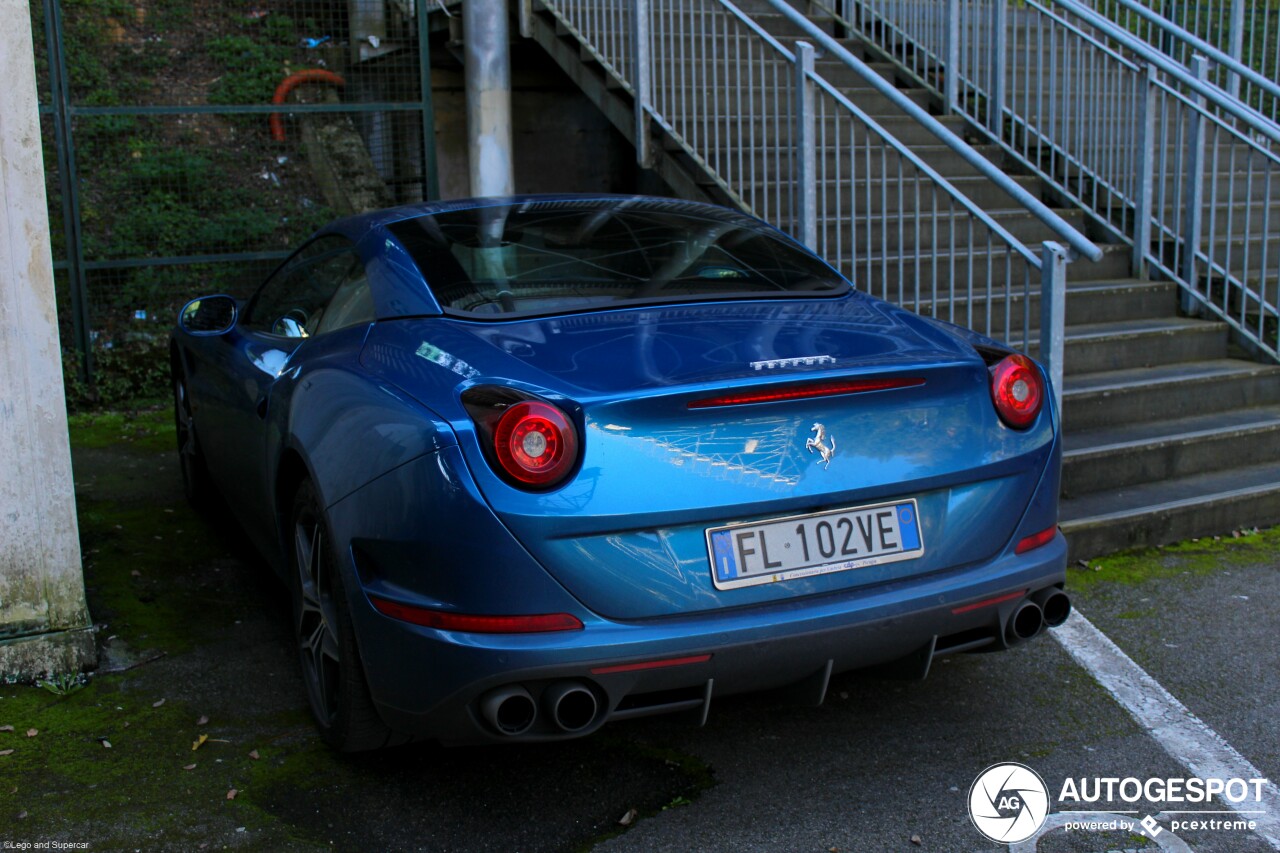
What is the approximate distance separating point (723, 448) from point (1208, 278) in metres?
5.09

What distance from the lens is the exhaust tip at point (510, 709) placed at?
279 centimetres

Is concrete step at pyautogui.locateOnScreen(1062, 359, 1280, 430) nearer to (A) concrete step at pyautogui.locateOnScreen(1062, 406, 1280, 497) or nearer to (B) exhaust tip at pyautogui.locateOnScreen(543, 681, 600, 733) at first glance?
(A) concrete step at pyautogui.locateOnScreen(1062, 406, 1280, 497)

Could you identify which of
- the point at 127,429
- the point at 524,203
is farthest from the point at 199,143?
the point at 524,203

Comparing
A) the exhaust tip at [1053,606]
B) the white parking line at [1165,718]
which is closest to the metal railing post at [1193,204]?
the white parking line at [1165,718]

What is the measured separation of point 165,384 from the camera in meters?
8.65

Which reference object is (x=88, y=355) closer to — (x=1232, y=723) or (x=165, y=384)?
(x=165, y=384)

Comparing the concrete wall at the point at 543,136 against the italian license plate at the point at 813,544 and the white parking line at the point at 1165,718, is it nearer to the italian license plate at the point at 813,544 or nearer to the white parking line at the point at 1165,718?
the white parking line at the point at 1165,718

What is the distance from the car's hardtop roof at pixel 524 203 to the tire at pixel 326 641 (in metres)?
1.05

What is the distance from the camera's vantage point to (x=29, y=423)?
12.8 ft

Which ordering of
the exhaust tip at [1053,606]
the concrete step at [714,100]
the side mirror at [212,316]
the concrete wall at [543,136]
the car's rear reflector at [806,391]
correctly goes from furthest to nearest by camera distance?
the concrete wall at [543,136], the concrete step at [714,100], the side mirror at [212,316], the exhaust tip at [1053,606], the car's rear reflector at [806,391]

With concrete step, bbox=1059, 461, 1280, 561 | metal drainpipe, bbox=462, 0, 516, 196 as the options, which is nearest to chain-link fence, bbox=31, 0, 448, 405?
metal drainpipe, bbox=462, 0, 516, 196

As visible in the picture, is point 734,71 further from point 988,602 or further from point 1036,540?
point 988,602

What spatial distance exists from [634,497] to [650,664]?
363 millimetres

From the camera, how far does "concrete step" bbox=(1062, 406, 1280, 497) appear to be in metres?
5.47
